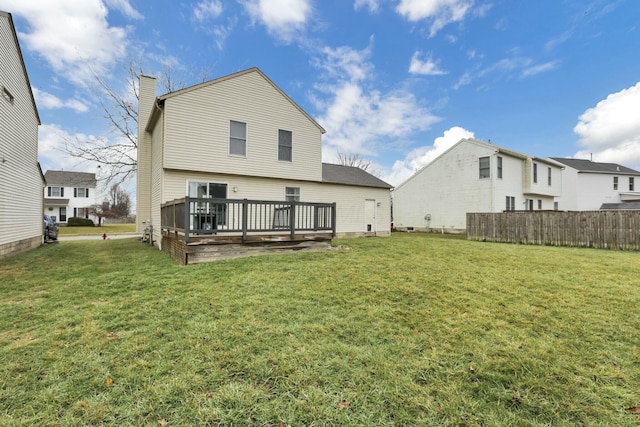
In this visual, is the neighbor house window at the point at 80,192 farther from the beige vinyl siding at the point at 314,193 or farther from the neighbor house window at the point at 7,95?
the beige vinyl siding at the point at 314,193

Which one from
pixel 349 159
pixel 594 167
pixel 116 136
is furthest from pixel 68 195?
pixel 594 167

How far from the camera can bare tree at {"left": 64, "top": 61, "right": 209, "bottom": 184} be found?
1636 cm

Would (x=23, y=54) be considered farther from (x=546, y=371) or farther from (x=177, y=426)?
(x=546, y=371)

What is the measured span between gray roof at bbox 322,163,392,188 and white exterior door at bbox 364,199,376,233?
1.06 meters

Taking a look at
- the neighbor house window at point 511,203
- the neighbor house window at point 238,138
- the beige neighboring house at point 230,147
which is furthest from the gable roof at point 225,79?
the neighbor house window at point 511,203

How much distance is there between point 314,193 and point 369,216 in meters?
4.19

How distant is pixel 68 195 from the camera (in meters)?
34.9

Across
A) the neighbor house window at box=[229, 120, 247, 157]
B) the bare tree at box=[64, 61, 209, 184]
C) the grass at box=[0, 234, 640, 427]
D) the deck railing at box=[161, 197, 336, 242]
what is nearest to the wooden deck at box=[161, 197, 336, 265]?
the deck railing at box=[161, 197, 336, 242]

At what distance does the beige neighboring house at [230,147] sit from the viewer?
10102 mm

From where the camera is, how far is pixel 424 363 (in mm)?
2678

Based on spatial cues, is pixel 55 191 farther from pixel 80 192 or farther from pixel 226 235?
pixel 226 235

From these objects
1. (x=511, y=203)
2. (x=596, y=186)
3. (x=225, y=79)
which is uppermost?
(x=225, y=79)

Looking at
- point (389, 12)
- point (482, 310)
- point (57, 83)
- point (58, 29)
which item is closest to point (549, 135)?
point (389, 12)

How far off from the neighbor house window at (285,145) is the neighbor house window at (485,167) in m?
13.6
